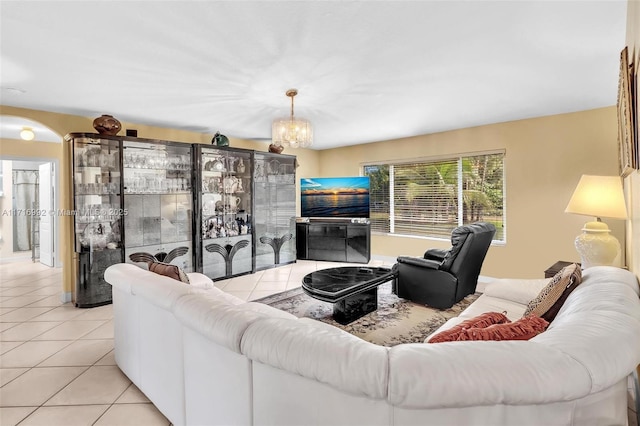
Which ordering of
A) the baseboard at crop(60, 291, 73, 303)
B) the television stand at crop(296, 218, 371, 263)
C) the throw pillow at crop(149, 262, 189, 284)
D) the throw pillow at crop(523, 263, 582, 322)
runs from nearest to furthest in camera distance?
the throw pillow at crop(523, 263, 582, 322) < the throw pillow at crop(149, 262, 189, 284) < the baseboard at crop(60, 291, 73, 303) < the television stand at crop(296, 218, 371, 263)

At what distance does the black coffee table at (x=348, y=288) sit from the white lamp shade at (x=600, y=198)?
182cm

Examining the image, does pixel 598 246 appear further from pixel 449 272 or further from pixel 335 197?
pixel 335 197

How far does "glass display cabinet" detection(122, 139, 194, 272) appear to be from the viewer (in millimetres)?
4121

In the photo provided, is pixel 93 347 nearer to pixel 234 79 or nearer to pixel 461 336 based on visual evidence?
pixel 234 79

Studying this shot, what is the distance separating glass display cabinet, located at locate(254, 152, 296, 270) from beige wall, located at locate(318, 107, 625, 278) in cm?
287

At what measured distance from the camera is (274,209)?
571 centimetres

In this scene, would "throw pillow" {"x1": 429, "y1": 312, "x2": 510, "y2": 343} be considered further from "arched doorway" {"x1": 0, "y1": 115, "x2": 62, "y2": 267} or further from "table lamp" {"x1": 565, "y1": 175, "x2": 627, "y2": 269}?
"arched doorway" {"x1": 0, "y1": 115, "x2": 62, "y2": 267}

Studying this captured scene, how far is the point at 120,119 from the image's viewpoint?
411 centimetres

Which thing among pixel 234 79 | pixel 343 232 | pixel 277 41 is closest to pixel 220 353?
pixel 277 41

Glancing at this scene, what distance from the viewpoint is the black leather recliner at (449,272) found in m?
3.21

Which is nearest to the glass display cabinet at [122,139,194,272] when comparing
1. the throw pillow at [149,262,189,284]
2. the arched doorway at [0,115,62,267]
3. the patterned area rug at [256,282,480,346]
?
the patterned area rug at [256,282,480,346]

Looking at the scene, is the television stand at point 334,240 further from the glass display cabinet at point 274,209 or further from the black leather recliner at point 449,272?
the black leather recliner at point 449,272

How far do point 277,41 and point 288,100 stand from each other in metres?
1.26

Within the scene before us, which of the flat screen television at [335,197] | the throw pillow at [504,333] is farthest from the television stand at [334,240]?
the throw pillow at [504,333]
